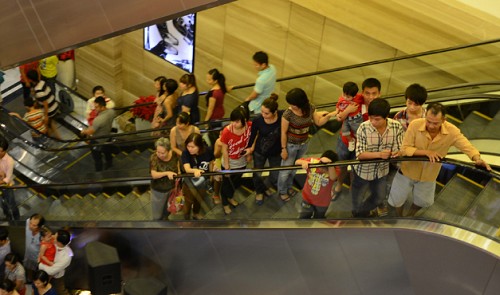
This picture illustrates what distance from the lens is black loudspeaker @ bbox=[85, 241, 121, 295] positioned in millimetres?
8805

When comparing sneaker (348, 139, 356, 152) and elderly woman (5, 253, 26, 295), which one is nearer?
sneaker (348, 139, 356, 152)

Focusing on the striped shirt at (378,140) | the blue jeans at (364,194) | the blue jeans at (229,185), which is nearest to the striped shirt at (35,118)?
the blue jeans at (229,185)

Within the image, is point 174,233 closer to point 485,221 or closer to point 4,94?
point 485,221

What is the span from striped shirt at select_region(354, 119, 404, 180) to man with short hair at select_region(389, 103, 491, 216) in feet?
0.41

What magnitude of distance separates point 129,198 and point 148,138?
1.74m

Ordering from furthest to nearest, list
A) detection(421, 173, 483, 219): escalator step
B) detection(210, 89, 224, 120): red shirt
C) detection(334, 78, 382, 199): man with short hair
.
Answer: detection(210, 89, 224, 120): red shirt
detection(334, 78, 382, 199): man with short hair
detection(421, 173, 483, 219): escalator step

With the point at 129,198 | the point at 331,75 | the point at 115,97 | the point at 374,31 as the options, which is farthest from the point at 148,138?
the point at 115,97

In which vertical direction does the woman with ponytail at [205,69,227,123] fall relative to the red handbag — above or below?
above

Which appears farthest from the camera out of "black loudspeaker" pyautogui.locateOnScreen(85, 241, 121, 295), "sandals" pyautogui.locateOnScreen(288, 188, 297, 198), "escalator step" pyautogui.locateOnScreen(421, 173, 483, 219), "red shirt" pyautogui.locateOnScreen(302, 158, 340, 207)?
"black loudspeaker" pyautogui.locateOnScreen(85, 241, 121, 295)

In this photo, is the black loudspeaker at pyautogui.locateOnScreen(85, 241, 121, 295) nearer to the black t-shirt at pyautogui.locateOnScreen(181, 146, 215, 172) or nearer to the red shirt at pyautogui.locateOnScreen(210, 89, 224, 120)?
the black t-shirt at pyautogui.locateOnScreen(181, 146, 215, 172)

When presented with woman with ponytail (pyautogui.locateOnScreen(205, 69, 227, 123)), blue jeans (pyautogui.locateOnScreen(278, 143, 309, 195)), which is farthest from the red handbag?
woman with ponytail (pyautogui.locateOnScreen(205, 69, 227, 123))

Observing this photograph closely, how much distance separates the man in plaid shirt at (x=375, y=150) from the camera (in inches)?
272

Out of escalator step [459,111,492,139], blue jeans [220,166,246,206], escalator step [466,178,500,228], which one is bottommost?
blue jeans [220,166,246,206]

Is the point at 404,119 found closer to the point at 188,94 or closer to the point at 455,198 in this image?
the point at 455,198
